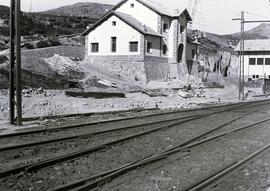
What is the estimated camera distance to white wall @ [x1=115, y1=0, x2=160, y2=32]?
5116cm

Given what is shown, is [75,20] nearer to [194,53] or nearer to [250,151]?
[194,53]

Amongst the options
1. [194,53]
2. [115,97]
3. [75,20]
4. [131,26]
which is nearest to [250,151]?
[115,97]

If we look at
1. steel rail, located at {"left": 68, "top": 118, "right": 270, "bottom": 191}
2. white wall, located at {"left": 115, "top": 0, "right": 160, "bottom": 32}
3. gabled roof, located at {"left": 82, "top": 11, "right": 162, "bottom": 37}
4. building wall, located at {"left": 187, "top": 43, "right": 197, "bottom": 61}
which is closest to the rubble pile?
gabled roof, located at {"left": 82, "top": 11, "right": 162, "bottom": 37}

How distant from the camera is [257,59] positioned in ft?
243

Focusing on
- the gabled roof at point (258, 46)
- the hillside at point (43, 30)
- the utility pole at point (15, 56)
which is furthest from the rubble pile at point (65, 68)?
the gabled roof at point (258, 46)

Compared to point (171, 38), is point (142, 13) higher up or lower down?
higher up

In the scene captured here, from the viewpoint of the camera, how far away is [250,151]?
39.5 ft

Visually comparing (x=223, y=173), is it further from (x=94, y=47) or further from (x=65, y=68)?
(x=94, y=47)

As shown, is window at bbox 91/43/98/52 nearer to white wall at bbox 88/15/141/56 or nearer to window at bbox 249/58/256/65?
white wall at bbox 88/15/141/56

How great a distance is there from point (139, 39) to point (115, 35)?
9.58 ft

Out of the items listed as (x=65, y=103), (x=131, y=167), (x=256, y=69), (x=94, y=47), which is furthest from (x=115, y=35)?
(x=131, y=167)

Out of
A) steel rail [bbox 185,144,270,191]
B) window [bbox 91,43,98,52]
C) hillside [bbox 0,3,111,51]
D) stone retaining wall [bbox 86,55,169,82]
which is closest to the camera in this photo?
steel rail [bbox 185,144,270,191]

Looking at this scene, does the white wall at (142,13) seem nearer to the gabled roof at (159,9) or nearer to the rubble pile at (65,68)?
the gabled roof at (159,9)

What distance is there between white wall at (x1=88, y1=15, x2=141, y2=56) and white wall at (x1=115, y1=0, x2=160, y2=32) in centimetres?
516
